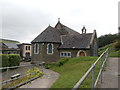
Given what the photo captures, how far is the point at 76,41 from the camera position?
2833cm

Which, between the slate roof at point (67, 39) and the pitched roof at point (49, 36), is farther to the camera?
the pitched roof at point (49, 36)

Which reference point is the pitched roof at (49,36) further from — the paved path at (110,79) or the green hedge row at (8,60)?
the paved path at (110,79)

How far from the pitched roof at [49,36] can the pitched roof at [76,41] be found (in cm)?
132

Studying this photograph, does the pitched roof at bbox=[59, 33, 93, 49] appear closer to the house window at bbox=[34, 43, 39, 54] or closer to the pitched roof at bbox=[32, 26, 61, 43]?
the pitched roof at bbox=[32, 26, 61, 43]

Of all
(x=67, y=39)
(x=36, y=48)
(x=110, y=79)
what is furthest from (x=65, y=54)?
(x=110, y=79)

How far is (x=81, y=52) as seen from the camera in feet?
86.9

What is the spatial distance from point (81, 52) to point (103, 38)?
1463 inches

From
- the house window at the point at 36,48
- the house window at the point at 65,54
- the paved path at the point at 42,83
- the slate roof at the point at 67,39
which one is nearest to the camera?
the paved path at the point at 42,83

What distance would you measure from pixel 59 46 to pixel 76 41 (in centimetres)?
340

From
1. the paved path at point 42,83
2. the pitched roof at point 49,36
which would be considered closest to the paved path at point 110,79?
the paved path at point 42,83

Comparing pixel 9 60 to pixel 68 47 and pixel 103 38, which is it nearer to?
pixel 68 47

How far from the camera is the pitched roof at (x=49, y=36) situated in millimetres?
28828

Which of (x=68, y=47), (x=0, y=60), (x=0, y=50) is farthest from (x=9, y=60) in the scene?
(x=0, y=50)

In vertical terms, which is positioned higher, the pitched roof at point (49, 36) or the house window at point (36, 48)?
the pitched roof at point (49, 36)
